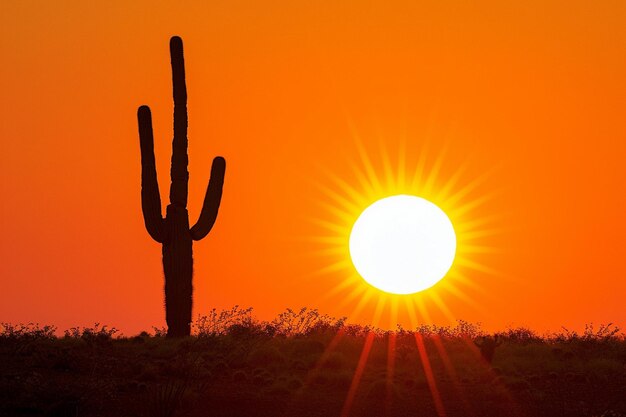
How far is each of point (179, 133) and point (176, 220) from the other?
2633mm

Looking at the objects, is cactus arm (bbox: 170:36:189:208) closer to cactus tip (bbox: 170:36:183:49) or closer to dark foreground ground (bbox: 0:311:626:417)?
cactus tip (bbox: 170:36:183:49)

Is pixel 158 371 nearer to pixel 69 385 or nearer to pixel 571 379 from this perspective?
pixel 69 385

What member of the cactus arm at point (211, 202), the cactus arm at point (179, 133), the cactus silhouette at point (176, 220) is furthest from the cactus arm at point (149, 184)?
the cactus arm at point (211, 202)

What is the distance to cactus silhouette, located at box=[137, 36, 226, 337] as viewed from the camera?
28516 millimetres

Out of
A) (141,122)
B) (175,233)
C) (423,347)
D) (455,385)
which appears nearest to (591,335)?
(423,347)

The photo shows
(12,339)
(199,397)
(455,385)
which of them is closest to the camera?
(199,397)

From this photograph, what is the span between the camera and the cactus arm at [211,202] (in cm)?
2942

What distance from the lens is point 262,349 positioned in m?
24.4

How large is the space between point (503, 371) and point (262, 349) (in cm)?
576

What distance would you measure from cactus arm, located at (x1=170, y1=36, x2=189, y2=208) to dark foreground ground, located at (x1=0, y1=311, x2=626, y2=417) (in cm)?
388

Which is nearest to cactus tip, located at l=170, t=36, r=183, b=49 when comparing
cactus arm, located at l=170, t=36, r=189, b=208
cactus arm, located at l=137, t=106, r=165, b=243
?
cactus arm, located at l=170, t=36, r=189, b=208

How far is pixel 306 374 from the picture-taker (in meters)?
22.4

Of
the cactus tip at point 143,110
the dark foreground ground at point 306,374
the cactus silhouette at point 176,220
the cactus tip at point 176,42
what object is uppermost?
the cactus tip at point 176,42

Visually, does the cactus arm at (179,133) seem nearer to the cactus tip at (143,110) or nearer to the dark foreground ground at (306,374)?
the cactus tip at (143,110)
